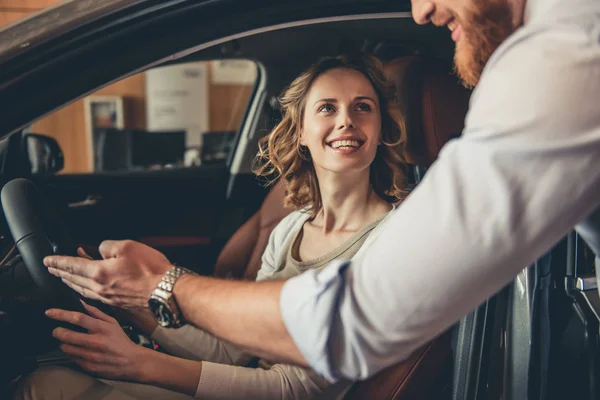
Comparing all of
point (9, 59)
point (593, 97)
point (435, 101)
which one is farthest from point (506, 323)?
point (9, 59)

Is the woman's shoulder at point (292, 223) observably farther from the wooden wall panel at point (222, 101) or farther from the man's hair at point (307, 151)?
the wooden wall panel at point (222, 101)

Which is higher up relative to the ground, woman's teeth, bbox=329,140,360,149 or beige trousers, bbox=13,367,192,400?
woman's teeth, bbox=329,140,360,149

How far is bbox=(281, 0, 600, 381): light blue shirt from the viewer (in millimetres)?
613

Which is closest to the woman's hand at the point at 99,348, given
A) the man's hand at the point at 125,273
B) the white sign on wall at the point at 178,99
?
the man's hand at the point at 125,273

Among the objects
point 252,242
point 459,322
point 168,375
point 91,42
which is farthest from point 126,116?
point 91,42

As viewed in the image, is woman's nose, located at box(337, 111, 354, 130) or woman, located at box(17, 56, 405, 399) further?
woman's nose, located at box(337, 111, 354, 130)

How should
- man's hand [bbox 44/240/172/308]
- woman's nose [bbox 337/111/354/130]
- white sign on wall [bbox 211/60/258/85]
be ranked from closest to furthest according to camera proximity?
man's hand [bbox 44/240/172/308]
woman's nose [bbox 337/111/354/130]
white sign on wall [bbox 211/60/258/85]

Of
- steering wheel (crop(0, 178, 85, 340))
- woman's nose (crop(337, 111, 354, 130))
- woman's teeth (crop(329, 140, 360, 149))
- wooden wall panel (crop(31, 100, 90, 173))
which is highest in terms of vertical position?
woman's nose (crop(337, 111, 354, 130))

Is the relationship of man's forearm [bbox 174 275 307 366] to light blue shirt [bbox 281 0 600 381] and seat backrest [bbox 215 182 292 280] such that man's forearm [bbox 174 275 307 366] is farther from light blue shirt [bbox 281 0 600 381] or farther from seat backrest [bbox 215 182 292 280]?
seat backrest [bbox 215 182 292 280]

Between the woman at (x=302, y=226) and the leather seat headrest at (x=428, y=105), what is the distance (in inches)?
1.2

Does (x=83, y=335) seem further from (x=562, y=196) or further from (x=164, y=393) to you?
(x=562, y=196)

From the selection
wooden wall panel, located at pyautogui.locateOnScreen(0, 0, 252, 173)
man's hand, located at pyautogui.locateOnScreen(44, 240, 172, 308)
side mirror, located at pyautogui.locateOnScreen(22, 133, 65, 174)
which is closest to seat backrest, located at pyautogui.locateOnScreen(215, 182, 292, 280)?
man's hand, located at pyautogui.locateOnScreen(44, 240, 172, 308)

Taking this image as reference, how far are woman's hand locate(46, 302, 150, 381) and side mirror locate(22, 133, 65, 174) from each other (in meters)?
1.62

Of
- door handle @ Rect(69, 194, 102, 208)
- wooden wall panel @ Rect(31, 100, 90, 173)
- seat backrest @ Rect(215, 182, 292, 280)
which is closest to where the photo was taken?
seat backrest @ Rect(215, 182, 292, 280)
